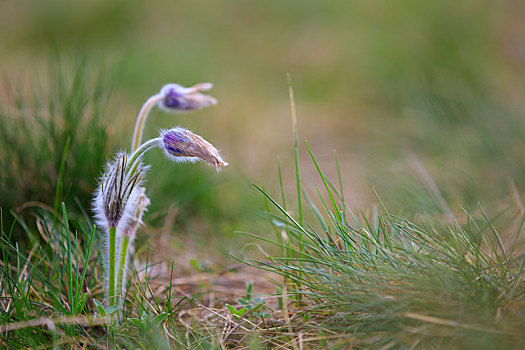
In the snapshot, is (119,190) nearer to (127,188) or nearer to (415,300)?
(127,188)

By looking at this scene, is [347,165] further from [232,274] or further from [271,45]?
[271,45]

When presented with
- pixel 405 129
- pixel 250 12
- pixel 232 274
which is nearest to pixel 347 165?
pixel 405 129

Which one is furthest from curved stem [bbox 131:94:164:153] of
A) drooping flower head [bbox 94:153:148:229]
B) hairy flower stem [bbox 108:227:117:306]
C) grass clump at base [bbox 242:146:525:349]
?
grass clump at base [bbox 242:146:525:349]

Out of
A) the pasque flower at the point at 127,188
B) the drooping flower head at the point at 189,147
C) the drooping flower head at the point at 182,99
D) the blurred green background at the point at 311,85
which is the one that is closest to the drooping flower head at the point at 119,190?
the pasque flower at the point at 127,188

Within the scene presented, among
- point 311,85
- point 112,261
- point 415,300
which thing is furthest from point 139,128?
point 311,85

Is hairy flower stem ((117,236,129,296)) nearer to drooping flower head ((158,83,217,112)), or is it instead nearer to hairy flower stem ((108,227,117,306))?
hairy flower stem ((108,227,117,306))

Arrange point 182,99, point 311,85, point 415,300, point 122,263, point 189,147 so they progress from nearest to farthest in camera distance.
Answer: point 415,300
point 189,147
point 122,263
point 182,99
point 311,85
